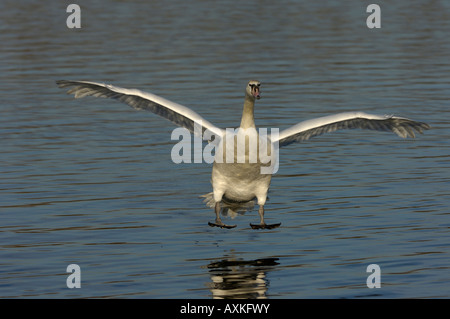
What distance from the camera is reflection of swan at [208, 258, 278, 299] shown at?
1367 centimetres

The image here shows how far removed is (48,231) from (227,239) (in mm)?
3027

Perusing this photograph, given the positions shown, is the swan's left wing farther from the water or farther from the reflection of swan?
the reflection of swan

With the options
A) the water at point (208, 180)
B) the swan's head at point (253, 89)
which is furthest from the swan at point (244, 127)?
the water at point (208, 180)

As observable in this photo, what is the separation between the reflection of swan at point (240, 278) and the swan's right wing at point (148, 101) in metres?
2.40

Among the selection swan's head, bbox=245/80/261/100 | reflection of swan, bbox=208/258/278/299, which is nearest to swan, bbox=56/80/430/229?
swan's head, bbox=245/80/261/100

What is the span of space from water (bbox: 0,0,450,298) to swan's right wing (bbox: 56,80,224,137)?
70.4 inches

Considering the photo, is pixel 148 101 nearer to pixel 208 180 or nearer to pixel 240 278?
pixel 240 278

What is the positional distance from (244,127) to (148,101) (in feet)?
6.06

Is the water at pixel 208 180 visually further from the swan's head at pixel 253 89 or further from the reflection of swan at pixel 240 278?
the swan's head at pixel 253 89

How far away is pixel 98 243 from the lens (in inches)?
623

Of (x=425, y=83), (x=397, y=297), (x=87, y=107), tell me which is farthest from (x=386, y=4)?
(x=397, y=297)

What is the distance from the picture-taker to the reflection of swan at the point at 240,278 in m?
13.7

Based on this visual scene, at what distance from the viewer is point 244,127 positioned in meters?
15.7

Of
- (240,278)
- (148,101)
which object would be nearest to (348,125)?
(148,101)
